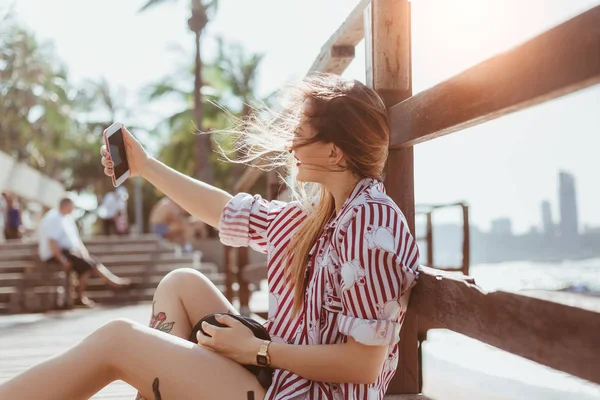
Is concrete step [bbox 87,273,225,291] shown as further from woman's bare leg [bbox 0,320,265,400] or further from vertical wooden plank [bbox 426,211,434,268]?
woman's bare leg [bbox 0,320,265,400]

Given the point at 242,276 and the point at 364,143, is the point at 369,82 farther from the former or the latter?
the point at 242,276

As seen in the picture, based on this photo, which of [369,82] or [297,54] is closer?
[369,82]

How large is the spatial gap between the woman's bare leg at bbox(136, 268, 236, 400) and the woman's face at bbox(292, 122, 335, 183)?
0.43m

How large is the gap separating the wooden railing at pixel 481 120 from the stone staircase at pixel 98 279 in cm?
787

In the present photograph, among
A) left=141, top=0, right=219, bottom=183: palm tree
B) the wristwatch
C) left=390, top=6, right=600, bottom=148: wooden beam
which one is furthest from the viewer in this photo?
left=141, top=0, right=219, bottom=183: palm tree

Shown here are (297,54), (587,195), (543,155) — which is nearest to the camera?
(297,54)

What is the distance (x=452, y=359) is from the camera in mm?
3369

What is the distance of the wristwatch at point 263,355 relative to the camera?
1.39 metres

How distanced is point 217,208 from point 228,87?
23640mm

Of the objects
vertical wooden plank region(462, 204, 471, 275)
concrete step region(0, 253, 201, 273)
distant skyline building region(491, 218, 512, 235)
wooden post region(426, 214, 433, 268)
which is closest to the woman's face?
vertical wooden plank region(462, 204, 471, 275)

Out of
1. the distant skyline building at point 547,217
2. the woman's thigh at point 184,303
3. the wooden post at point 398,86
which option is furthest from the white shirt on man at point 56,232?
the distant skyline building at point 547,217

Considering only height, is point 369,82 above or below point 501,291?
above

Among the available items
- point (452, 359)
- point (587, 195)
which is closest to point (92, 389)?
point (452, 359)

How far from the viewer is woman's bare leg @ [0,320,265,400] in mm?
1363
